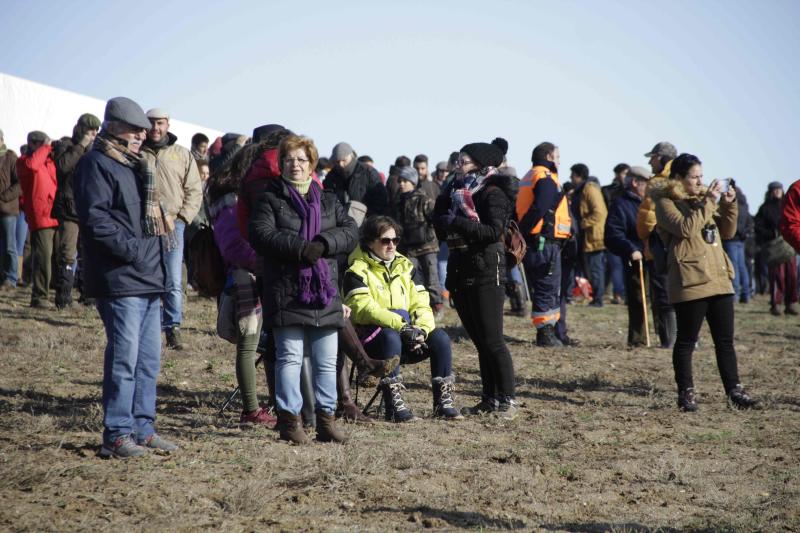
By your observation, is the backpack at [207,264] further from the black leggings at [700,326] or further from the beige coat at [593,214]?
the beige coat at [593,214]

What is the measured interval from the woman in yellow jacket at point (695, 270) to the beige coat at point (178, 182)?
173 inches

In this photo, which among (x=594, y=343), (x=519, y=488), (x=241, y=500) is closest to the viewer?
(x=241, y=500)

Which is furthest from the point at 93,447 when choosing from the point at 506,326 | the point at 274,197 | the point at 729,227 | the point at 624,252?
the point at 506,326

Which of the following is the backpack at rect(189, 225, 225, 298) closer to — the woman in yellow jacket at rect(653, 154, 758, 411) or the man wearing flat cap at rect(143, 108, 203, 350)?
the man wearing flat cap at rect(143, 108, 203, 350)

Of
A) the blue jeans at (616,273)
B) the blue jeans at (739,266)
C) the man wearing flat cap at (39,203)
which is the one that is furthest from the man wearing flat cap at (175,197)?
the blue jeans at (739,266)

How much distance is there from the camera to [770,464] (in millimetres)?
6422

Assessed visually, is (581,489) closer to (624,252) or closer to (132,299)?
(132,299)

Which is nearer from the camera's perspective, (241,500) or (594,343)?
(241,500)

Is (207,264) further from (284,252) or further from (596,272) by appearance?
(596,272)

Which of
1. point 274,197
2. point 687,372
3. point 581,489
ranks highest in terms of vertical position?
point 274,197

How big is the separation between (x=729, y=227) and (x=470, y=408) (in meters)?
2.73

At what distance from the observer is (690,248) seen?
316 inches

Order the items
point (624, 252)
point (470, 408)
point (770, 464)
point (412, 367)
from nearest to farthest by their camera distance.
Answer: point (770, 464)
point (470, 408)
point (412, 367)
point (624, 252)

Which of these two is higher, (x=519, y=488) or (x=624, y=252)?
(x=624, y=252)
